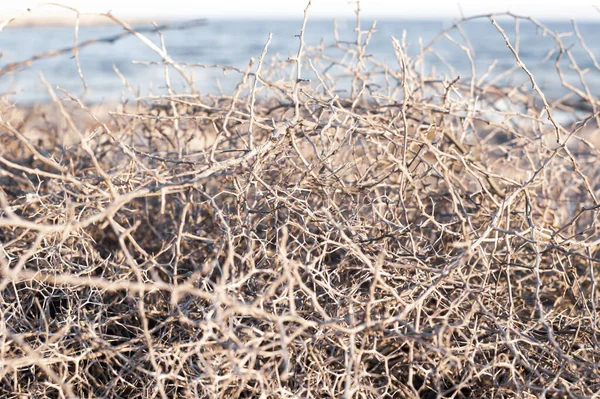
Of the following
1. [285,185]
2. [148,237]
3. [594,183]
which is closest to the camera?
[285,185]

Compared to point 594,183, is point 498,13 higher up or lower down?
higher up

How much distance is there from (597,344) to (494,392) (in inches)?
11.2

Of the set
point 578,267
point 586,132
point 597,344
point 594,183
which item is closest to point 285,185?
point 597,344

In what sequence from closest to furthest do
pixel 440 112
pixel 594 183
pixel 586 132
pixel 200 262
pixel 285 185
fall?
pixel 285 185
pixel 200 262
pixel 440 112
pixel 594 183
pixel 586 132

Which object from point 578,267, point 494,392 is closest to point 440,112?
point 578,267

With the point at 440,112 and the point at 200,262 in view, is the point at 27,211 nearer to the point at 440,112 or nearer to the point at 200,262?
→ the point at 200,262

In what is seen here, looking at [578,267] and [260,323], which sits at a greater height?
[260,323]

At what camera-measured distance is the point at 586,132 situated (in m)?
7.38

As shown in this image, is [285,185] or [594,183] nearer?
[285,185]

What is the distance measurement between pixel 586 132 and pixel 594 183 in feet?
17.7

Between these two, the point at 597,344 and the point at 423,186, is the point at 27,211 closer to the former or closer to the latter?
the point at 423,186

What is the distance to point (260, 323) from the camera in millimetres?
1443

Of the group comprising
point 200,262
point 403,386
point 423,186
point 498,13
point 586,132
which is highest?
point 498,13

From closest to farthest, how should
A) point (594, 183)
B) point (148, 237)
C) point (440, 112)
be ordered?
point (440, 112) → point (148, 237) → point (594, 183)
